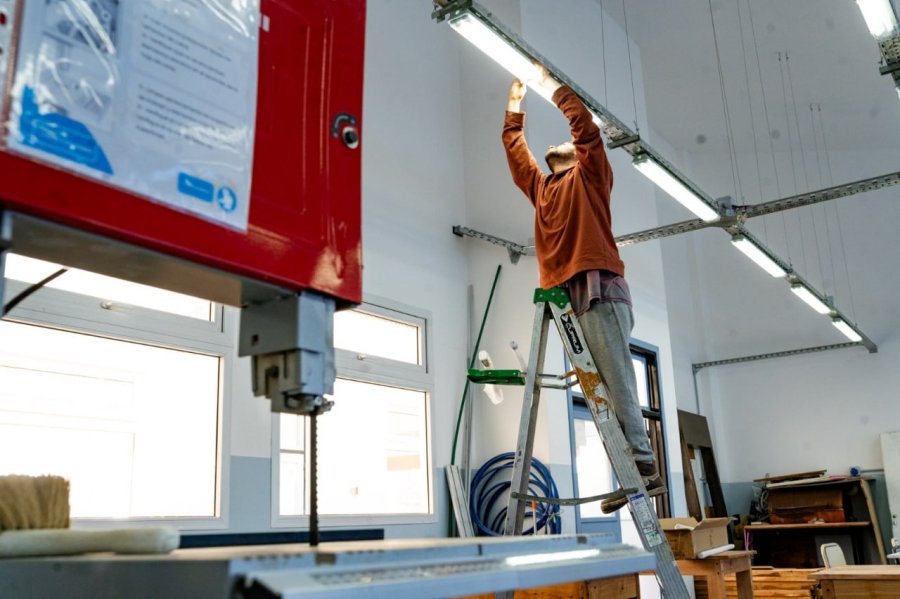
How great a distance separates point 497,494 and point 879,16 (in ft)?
11.8

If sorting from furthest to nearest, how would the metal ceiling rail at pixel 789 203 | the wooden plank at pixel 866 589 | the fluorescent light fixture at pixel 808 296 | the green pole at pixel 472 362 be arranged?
1. the fluorescent light fixture at pixel 808 296
2. the green pole at pixel 472 362
3. the metal ceiling rail at pixel 789 203
4. the wooden plank at pixel 866 589

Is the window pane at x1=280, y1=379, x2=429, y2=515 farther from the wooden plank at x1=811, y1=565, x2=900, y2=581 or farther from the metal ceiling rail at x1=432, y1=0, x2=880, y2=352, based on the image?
the wooden plank at x1=811, y1=565, x2=900, y2=581

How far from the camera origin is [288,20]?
104 centimetres

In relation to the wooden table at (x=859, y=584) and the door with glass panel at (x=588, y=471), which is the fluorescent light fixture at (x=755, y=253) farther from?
the wooden table at (x=859, y=584)

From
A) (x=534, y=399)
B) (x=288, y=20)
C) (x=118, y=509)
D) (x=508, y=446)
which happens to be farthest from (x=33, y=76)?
(x=508, y=446)

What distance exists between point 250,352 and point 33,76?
1.33 ft

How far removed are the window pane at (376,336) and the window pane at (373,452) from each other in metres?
0.23

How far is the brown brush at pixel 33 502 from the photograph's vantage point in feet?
3.17

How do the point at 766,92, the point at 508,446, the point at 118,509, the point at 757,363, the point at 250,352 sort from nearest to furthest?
the point at 250,352, the point at 118,509, the point at 508,446, the point at 766,92, the point at 757,363

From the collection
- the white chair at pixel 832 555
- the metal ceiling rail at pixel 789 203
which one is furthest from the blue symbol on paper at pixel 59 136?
the white chair at pixel 832 555

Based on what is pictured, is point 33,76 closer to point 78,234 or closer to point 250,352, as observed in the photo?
point 78,234

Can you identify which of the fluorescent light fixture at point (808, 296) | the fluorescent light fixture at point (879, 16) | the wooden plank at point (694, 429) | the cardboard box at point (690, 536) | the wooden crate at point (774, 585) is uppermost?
the fluorescent light fixture at point (879, 16)

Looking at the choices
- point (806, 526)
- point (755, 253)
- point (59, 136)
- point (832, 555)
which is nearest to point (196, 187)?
point (59, 136)

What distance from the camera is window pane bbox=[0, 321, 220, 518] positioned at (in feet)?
11.0
